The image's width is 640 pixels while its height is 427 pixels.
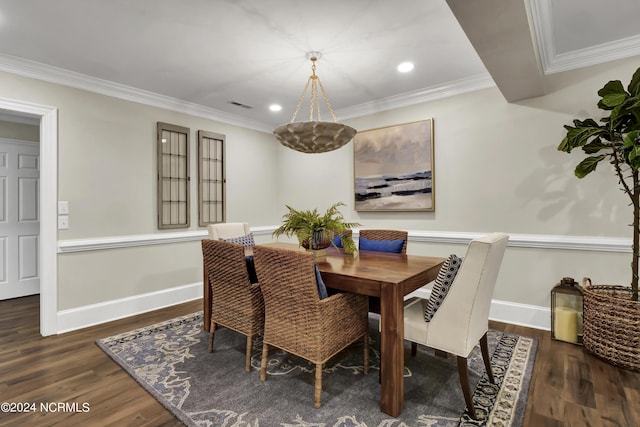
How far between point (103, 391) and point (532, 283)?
3667 millimetres

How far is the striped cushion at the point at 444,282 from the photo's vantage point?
1806mm

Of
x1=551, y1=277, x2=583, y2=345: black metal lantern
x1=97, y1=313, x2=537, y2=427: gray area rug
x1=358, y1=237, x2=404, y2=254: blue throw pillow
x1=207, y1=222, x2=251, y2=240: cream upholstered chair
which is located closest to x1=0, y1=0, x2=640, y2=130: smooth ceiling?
x1=207, y1=222, x2=251, y2=240: cream upholstered chair

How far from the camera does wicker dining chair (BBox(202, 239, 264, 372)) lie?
7.33ft

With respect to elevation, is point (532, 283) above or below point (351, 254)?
below

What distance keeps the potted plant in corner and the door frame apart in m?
4.56

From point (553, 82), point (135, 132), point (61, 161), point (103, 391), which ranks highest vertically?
point (553, 82)

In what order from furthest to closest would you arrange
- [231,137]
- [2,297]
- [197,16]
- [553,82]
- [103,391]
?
[231,137] < [2,297] < [553,82] < [197,16] < [103,391]

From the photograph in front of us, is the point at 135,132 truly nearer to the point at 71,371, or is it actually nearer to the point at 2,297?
the point at 71,371

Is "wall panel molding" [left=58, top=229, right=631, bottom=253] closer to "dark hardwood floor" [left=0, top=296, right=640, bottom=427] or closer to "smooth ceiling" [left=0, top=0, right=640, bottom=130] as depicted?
"dark hardwood floor" [left=0, top=296, right=640, bottom=427]

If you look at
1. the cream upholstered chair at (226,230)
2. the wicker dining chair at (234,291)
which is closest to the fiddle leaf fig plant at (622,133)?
the wicker dining chair at (234,291)

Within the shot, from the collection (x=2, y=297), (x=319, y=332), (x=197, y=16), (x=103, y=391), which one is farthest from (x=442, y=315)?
(x=2, y=297)

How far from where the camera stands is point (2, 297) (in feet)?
13.5

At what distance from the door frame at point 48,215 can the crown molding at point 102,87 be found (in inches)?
12.1

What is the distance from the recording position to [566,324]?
270 centimetres
